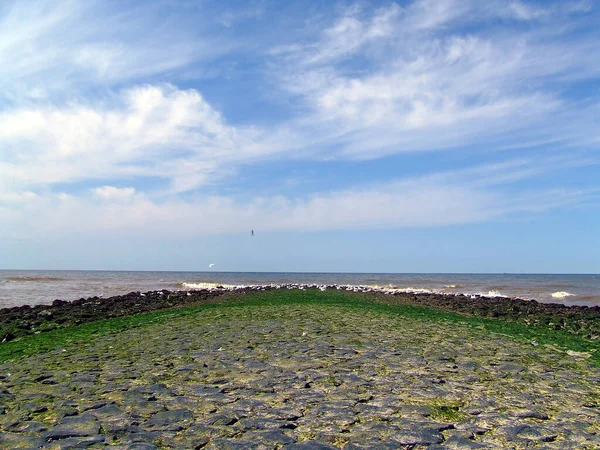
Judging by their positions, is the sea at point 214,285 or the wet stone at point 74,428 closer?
the wet stone at point 74,428

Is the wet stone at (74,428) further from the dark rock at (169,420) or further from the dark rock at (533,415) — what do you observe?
the dark rock at (533,415)

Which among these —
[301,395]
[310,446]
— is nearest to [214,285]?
[301,395]

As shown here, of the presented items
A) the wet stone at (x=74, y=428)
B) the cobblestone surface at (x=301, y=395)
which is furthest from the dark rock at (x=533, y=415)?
the wet stone at (x=74, y=428)

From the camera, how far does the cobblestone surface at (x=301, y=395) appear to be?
5258 mm

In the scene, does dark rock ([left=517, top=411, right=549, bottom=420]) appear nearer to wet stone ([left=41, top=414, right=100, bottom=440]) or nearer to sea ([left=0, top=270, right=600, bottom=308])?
wet stone ([left=41, top=414, right=100, bottom=440])

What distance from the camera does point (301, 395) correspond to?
6840 mm

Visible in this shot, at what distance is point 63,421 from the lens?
5.69m

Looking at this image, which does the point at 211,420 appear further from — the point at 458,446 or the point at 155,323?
the point at 155,323

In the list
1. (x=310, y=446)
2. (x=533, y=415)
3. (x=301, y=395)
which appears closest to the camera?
(x=310, y=446)

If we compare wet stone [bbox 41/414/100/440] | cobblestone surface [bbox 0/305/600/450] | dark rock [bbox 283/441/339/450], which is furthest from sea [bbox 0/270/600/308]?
dark rock [bbox 283/441/339/450]

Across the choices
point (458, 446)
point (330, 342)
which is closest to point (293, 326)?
point (330, 342)

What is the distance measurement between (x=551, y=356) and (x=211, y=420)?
7874mm

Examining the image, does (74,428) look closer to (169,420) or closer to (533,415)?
(169,420)

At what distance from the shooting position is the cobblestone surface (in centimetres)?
526
